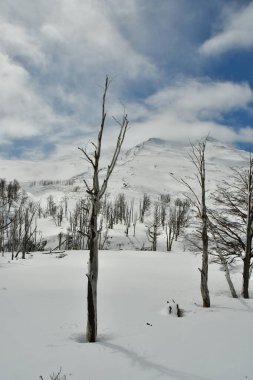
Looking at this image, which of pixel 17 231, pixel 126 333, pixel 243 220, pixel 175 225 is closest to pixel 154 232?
pixel 175 225

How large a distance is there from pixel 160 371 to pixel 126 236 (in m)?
70.2

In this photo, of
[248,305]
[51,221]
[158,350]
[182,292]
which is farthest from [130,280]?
[51,221]

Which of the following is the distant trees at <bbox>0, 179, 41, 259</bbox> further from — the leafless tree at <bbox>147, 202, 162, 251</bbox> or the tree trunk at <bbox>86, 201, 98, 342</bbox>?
the leafless tree at <bbox>147, 202, 162, 251</bbox>

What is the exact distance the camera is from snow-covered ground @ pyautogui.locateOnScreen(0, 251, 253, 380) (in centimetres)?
834

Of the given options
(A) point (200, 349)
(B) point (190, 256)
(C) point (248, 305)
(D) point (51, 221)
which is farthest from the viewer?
(D) point (51, 221)

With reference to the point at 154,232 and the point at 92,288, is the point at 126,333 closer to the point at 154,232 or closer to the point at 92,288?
the point at 92,288

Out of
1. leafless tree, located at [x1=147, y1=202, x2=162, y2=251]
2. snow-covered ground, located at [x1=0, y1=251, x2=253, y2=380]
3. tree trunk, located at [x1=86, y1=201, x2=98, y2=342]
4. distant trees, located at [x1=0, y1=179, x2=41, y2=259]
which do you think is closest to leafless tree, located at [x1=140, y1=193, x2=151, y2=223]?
leafless tree, located at [x1=147, y1=202, x2=162, y2=251]

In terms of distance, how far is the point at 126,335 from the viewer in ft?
36.4

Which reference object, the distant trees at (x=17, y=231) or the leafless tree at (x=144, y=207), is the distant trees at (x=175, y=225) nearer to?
the leafless tree at (x=144, y=207)

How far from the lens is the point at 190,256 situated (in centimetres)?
4191

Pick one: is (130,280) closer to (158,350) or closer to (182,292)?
(182,292)

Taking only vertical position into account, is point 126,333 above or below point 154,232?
below

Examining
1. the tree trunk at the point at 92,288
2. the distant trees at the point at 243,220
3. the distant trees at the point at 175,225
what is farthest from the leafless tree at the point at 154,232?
the tree trunk at the point at 92,288

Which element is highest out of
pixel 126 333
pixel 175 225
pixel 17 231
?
pixel 175 225
